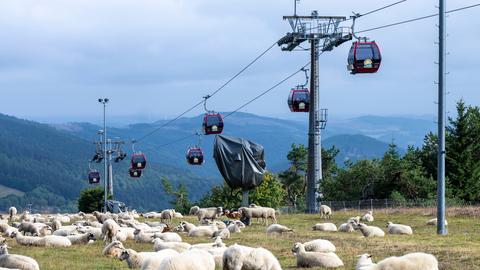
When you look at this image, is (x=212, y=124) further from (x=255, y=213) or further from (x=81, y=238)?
(x=81, y=238)

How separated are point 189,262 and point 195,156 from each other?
41954 millimetres

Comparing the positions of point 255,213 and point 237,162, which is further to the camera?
point 237,162

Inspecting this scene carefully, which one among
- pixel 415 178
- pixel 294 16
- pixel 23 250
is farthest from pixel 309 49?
pixel 23 250

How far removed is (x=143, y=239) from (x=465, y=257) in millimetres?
11387

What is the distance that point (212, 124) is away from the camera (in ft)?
164

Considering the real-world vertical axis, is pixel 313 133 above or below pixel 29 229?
above

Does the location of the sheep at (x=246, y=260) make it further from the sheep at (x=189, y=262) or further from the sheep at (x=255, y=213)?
the sheep at (x=255, y=213)

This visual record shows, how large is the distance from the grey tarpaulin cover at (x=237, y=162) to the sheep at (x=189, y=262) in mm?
22698

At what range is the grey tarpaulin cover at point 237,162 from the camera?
39.2 m

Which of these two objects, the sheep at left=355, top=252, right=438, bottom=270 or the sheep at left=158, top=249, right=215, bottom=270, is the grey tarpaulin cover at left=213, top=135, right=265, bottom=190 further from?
the sheep at left=355, top=252, right=438, bottom=270

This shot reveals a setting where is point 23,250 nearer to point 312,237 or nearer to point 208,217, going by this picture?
point 312,237

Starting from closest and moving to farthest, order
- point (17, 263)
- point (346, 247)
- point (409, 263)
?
1. point (409, 263)
2. point (17, 263)
3. point (346, 247)

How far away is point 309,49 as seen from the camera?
5969 cm

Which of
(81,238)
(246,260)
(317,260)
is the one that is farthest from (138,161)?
(246,260)
